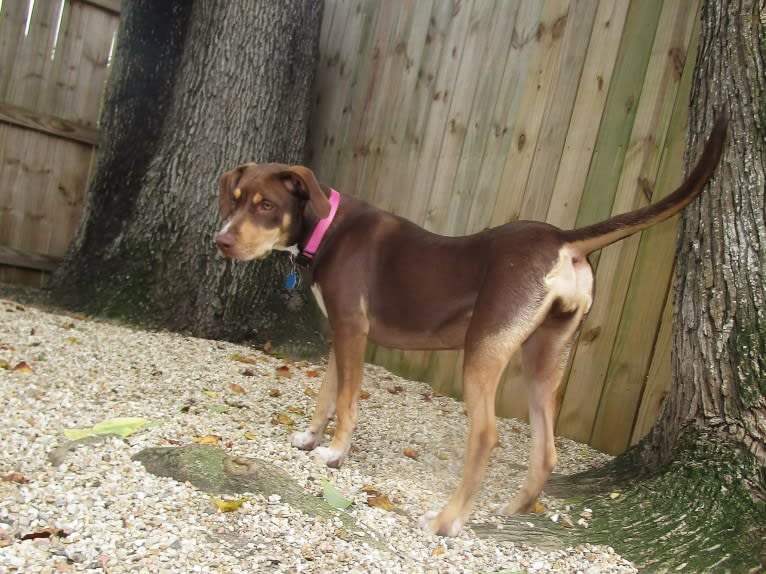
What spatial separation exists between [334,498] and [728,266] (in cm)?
184

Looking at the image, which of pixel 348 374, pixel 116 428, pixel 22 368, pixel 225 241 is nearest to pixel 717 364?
pixel 348 374

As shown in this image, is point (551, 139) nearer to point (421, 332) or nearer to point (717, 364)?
point (421, 332)

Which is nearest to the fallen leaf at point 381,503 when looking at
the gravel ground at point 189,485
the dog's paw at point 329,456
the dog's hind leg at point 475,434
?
the gravel ground at point 189,485

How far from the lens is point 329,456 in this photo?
329 cm

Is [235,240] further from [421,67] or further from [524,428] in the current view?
[421,67]

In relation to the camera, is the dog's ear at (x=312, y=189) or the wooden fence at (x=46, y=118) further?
the wooden fence at (x=46, y=118)

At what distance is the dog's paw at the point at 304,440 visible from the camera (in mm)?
3508

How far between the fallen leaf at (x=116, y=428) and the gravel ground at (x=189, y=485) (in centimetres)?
5

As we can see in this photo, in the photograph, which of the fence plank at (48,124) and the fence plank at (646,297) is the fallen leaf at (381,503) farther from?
the fence plank at (48,124)

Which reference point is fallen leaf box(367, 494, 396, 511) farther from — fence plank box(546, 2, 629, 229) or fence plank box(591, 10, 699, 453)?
fence plank box(546, 2, 629, 229)

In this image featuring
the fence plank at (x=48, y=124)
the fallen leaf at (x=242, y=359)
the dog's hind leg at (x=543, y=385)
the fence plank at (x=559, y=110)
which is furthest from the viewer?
the fence plank at (x=48, y=124)

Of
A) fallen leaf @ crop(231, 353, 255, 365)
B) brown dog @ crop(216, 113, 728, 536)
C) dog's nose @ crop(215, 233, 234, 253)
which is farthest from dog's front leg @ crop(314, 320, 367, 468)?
fallen leaf @ crop(231, 353, 255, 365)

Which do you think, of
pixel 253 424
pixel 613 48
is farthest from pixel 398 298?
pixel 613 48

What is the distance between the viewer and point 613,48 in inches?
166
